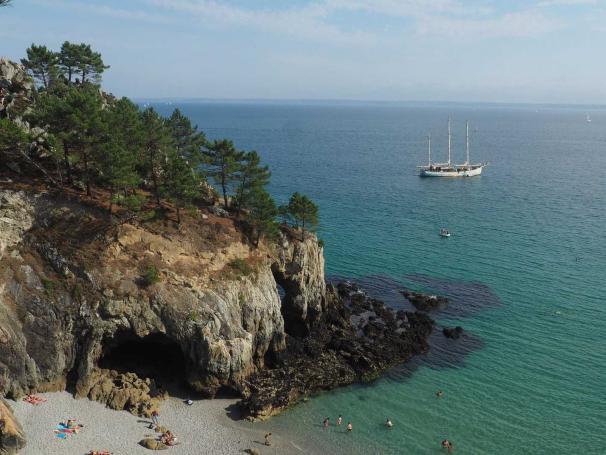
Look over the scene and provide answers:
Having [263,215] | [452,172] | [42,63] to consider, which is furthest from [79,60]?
[452,172]

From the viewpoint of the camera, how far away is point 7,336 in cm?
4362

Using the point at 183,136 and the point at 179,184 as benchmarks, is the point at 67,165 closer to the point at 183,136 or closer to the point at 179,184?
the point at 179,184

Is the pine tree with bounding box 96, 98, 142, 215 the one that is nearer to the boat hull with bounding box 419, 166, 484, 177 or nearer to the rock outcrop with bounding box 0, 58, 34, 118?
the rock outcrop with bounding box 0, 58, 34, 118

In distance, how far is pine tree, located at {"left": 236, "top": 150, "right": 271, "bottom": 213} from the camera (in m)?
59.1

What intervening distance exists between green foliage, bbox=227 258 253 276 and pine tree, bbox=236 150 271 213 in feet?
26.6

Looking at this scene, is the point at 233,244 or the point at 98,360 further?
the point at 233,244

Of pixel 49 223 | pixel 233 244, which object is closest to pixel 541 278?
pixel 233 244

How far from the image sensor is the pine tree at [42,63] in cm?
7506

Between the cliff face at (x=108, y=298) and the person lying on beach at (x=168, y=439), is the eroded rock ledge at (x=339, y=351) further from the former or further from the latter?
the person lying on beach at (x=168, y=439)

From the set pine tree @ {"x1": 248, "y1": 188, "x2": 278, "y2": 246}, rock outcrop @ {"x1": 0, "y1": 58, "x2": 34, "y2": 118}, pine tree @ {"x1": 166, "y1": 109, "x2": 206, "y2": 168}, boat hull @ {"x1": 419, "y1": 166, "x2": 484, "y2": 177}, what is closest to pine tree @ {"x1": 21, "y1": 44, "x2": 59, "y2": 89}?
rock outcrop @ {"x1": 0, "y1": 58, "x2": 34, "y2": 118}

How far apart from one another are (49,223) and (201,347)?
19619 mm

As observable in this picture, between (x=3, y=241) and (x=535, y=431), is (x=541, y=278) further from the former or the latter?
(x=3, y=241)

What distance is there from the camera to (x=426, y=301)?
68.2 meters

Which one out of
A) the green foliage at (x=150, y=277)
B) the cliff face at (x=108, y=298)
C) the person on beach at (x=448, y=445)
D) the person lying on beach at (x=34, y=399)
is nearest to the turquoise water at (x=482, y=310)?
the person on beach at (x=448, y=445)
